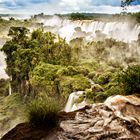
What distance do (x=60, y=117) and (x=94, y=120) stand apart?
1.04 meters

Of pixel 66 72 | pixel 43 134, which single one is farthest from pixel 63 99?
pixel 43 134

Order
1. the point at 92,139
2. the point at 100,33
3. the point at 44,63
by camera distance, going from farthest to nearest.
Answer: the point at 100,33 < the point at 44,63 < the point at 92,139

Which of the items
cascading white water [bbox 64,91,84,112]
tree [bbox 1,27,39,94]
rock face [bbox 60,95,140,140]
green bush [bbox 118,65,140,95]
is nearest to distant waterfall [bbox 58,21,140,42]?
tree [bbox 1,27,39,94]

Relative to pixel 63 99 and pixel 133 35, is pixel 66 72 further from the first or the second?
pixel 133 35

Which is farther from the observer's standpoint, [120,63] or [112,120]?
[120,63]

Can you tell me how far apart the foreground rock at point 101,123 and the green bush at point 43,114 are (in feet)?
0.97

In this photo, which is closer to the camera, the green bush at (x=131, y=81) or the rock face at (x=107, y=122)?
the rock face at (x=107, y=122)

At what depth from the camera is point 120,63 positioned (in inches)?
1389

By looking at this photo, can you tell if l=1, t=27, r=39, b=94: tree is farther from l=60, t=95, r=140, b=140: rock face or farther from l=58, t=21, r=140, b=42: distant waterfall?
l=58, t=21, r=140, b=42: distant waterfall

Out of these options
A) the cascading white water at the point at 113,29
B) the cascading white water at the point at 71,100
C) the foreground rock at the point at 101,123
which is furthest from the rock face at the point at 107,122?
the cascading white water at the point at 113,29

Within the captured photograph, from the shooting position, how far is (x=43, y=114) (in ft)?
32.6

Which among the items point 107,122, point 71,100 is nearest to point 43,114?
point 107,122

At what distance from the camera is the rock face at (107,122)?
31.2 feet

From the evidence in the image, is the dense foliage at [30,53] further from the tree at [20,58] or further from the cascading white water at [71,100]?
the cascading white water at [71,100]
